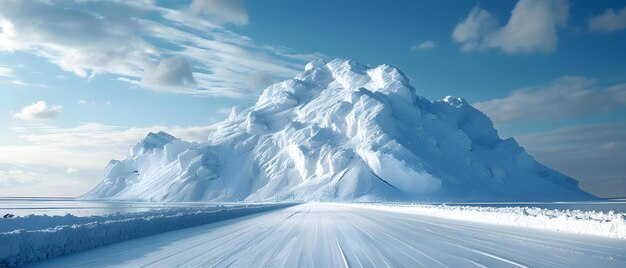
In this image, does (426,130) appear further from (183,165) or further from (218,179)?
(183,165)

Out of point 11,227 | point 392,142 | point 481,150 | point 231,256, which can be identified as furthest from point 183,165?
point 231,256

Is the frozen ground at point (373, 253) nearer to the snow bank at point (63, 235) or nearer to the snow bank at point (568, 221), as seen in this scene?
the snow bank at point (63, 235)

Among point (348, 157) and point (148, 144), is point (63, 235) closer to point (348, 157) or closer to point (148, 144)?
point (348, 157)

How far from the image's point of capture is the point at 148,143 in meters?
196

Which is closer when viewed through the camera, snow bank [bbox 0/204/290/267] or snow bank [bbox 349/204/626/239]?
snow bank [bbox 0/204/290/267]

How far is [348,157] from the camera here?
147000 mm

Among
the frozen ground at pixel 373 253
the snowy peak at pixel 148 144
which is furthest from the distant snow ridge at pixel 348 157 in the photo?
the frozen ground at pixel 373 253

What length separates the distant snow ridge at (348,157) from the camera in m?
140

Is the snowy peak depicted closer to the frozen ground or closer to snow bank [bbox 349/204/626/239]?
snow bank [bbox 349/204/626/239]

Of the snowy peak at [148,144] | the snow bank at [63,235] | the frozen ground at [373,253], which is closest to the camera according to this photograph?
the frozen ground at [373,253]

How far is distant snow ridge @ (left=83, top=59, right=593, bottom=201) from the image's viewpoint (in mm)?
139750

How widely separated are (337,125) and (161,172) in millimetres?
64142

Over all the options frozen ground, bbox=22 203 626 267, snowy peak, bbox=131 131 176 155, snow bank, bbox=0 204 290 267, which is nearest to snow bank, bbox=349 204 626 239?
frozen ground, bbox=22 203 626 267

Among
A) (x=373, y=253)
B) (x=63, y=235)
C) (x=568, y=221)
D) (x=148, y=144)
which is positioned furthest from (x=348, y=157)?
(x=373, y=253)
